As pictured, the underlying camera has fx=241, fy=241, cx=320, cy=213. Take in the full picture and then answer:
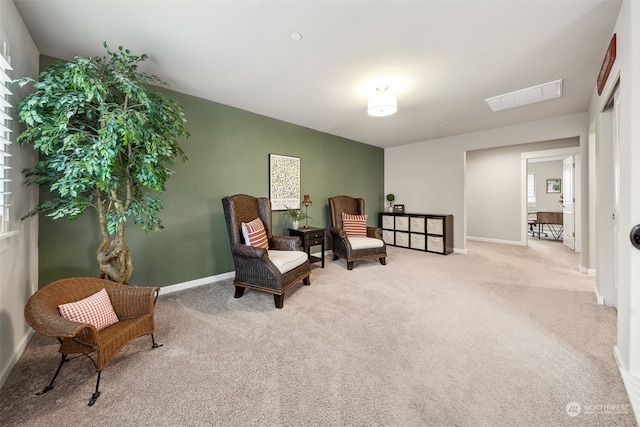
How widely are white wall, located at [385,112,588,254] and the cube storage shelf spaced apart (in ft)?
1.42

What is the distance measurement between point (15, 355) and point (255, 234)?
6.49 ft

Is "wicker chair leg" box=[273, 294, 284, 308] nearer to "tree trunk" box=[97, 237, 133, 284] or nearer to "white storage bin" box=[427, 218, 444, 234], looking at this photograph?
"tree trunk" box=[97, 237, 133, 284]

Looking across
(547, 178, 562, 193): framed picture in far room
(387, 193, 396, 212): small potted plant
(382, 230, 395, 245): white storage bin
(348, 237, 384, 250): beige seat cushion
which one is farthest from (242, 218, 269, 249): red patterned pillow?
(547, 178, 562, 193): framed picture in far room

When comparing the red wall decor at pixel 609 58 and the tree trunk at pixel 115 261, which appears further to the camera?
the tree trunk at pixel 115 261

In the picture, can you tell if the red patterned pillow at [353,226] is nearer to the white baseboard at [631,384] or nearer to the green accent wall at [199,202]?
the green accent wall at [199,202]

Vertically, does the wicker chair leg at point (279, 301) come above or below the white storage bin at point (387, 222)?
below

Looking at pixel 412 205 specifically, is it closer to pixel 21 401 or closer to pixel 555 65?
pixel 555 65

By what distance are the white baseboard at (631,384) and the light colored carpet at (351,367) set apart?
0.13 feet

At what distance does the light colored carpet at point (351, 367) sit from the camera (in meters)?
1.28

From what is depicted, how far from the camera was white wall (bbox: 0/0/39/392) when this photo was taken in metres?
1.55

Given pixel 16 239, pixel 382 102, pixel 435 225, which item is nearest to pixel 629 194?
pixel 382 102

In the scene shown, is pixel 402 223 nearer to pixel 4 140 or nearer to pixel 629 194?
pixel 629 194

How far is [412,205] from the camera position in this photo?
18.9 feet

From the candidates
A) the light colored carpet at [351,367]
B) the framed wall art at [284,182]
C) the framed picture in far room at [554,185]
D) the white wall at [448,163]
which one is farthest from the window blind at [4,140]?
the framed picture in far room at [554,185]
